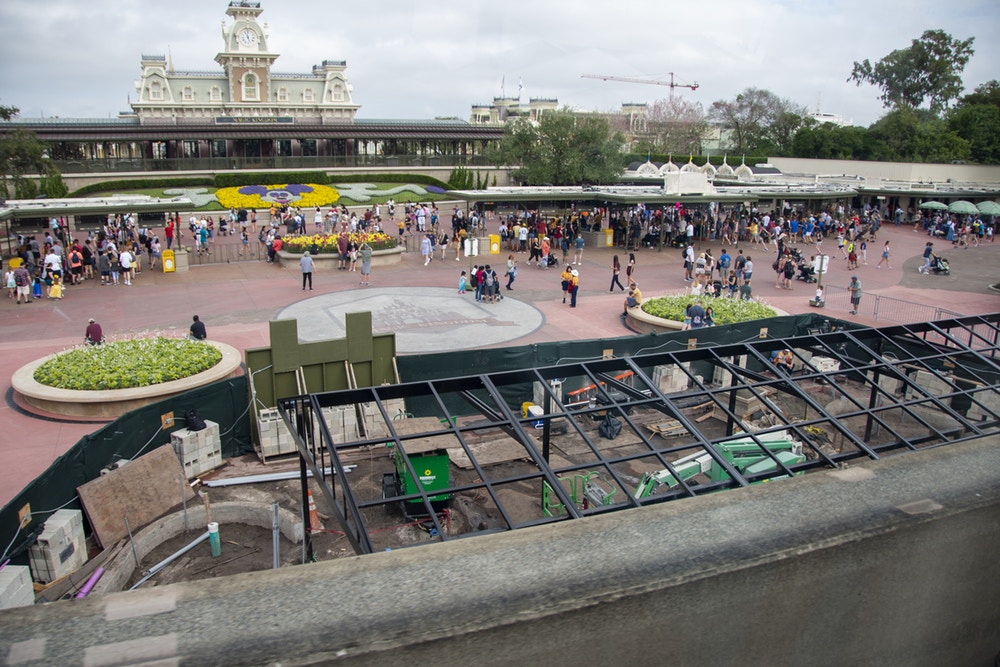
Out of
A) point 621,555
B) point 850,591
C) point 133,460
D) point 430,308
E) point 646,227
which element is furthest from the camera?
point 646,227

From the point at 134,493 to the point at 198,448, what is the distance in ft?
5.41

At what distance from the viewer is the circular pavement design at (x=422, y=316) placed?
66.2 feet

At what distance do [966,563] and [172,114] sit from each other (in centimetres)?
8269

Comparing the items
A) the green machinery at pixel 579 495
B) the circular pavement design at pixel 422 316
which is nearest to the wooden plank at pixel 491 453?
the green machinery at pixel 579 495

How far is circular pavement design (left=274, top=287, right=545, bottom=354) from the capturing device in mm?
20172

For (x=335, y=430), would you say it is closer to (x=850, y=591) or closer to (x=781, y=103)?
(x=850, y=591)

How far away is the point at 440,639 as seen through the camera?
11.6ft

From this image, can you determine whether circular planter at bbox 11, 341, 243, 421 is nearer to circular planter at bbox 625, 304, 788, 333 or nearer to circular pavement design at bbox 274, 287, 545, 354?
circular pavement design at bbox 274, 287, 545, 354

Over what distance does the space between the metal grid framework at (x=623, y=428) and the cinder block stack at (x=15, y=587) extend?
3.24 meters

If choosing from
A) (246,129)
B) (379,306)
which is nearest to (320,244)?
(379,306)

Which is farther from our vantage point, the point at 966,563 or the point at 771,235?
the point at 771,235

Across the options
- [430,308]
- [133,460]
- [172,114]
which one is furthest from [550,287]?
[172,114]

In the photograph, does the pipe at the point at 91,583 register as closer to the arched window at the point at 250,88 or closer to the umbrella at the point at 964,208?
the umbrella at the point at 964,208

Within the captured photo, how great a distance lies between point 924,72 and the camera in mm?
87812
